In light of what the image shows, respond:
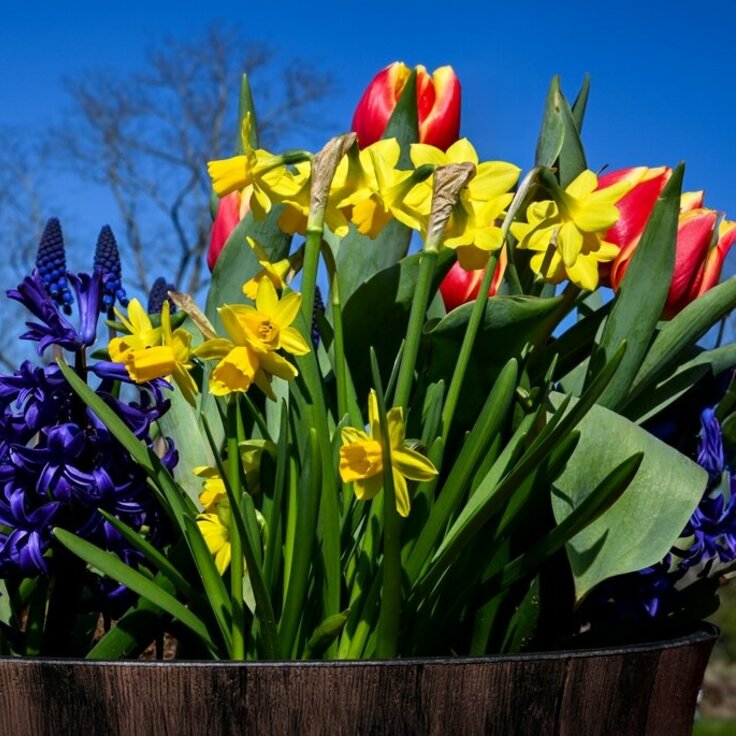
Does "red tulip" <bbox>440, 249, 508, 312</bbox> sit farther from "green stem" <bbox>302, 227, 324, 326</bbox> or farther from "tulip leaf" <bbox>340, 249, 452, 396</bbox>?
"green stem" <bbox>302, 227, 324, 326</bbox>

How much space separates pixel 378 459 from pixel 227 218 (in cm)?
34

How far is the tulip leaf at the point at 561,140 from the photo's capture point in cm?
75

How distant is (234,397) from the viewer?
0.60 meters

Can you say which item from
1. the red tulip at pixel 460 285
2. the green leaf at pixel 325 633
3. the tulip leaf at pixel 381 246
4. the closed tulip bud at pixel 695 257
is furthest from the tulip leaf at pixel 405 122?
the green leaf at pixel 325 633

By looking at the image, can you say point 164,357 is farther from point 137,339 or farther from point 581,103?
point 581,103

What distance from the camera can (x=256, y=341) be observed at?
1.83 feet

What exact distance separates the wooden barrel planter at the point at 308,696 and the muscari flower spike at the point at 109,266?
266 mm

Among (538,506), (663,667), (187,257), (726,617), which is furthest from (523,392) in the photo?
(187,257)

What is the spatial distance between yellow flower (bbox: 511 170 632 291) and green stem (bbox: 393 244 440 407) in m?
0.08

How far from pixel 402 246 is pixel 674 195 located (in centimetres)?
21

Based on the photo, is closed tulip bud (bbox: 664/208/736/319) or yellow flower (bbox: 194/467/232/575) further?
closed tulip bud (bbox: 664/208/736/319)

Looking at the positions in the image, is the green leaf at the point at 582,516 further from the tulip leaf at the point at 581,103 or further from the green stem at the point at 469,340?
the tulip leaf at the point at 581,103

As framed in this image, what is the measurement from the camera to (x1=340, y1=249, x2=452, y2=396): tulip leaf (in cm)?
68

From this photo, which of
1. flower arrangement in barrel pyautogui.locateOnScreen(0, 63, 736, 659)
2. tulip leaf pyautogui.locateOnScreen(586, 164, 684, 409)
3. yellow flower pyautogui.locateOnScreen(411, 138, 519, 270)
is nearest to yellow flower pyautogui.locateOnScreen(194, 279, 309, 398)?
flower arrangement in barrel pyautogui.locateOnScreen(0, 63, 736, 659)
